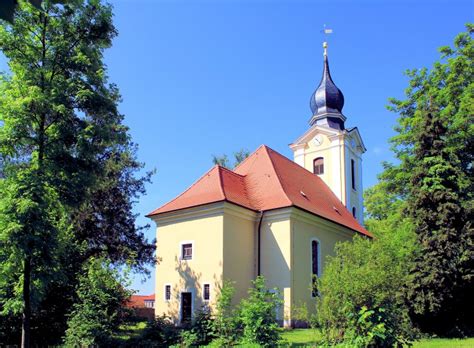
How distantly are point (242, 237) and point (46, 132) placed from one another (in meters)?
11.3

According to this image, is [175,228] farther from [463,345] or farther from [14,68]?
[463,345]

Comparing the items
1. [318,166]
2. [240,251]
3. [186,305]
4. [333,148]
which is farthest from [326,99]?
[186,305]

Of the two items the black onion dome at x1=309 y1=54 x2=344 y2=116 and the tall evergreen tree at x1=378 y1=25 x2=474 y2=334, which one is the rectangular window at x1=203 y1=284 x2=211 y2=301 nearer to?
the tall evergreen tree at x1=378 y1=25 x2=474 y2=334

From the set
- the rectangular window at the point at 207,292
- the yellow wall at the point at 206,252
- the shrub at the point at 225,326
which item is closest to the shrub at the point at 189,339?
the shrub at the point at 225,326

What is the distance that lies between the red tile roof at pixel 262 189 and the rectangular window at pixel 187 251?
1.99 m

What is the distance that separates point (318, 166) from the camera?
33.8m

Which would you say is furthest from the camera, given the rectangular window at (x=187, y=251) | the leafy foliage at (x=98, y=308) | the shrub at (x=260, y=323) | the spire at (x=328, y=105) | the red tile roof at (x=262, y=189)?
the spire at (x=328, y=105)

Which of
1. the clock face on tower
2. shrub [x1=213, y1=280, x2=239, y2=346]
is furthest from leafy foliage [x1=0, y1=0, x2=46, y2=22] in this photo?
the clock face on tower

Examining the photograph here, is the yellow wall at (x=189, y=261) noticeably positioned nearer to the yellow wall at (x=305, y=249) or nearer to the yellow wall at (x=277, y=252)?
the yellow wall at (x=277, y=252)

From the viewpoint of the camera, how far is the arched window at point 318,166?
33.7 metres

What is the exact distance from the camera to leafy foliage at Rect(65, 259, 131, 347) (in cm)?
1510

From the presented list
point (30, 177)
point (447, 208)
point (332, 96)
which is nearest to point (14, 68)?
point (30, 177)

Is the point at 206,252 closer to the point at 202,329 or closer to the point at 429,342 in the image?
the point at 202,329

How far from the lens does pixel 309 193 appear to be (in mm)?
27547
